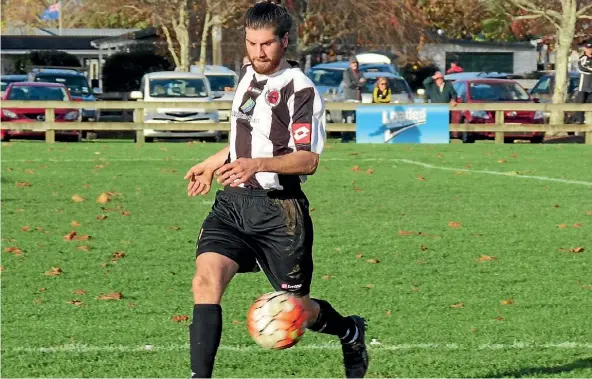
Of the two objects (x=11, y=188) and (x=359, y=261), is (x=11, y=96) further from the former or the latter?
(x=359, y=261)

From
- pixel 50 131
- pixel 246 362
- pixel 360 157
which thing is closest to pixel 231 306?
pixel 246 362

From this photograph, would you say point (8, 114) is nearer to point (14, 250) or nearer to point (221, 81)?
point (221, 81)

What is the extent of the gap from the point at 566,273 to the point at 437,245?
189cm

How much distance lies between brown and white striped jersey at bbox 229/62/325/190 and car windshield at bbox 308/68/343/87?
1180 inches

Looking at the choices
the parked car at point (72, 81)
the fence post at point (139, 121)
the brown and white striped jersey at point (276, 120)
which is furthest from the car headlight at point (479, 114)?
the brown and white striped jersey at point (276, 120)

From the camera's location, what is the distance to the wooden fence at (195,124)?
2941 cm

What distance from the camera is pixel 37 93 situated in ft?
108

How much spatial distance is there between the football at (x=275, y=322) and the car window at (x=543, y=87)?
35.4 m

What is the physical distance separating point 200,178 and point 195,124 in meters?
23.8

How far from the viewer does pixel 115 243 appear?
12328mm

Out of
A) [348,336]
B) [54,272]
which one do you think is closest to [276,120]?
[348,336]

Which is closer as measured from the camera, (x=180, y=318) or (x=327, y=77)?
(x=180, y=318)

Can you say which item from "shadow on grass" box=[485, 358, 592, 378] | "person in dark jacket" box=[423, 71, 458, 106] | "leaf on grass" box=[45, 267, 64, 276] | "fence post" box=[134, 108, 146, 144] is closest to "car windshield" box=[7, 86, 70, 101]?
"fence post" box=[134, 108, 146, 144]

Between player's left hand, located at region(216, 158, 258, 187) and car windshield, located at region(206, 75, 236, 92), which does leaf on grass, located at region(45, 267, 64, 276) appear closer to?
player's left hand, located at region(216, 158, 258, 187)
